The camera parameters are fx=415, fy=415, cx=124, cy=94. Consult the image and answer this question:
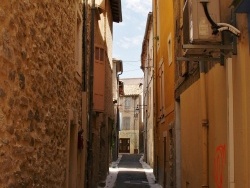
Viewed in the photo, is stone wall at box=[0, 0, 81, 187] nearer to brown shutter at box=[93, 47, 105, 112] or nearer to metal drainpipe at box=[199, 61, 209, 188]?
metal drainpipe at box=[199, 61, 209, 188]

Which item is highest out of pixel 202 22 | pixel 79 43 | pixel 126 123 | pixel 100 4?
pixel 100 4

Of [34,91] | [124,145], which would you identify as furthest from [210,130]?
[124,145]

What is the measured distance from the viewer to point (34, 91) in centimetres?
Result: 550

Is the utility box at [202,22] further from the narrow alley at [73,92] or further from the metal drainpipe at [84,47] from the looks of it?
the metal drainpipe at [84,47]

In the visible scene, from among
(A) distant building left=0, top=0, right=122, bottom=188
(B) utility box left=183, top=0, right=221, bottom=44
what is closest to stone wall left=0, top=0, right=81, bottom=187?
(A) distant building left=0, top=0, right=122, bottom=188

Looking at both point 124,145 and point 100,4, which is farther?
point 124,145

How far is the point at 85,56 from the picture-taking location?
11148 millimetres

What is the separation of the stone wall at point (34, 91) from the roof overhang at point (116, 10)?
11.3m

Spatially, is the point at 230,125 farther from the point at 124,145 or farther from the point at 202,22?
the point at 124,145

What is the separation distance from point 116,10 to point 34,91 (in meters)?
16.1

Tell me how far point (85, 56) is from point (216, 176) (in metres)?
6.12

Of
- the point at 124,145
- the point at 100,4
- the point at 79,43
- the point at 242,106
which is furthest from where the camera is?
the point at 124,145

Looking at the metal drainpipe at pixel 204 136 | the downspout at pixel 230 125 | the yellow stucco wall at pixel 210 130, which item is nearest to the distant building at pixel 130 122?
the yellow stucco wall at pixel 210 130

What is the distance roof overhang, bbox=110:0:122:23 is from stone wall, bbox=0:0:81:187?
11.3 metres
